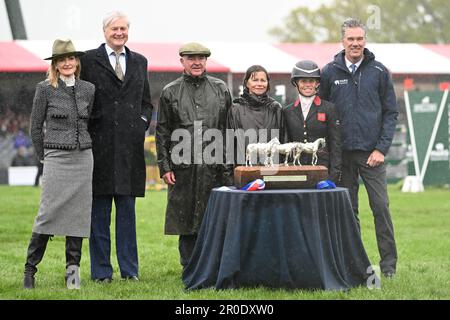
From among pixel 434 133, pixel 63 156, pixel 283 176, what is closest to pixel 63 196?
pixel 63 156

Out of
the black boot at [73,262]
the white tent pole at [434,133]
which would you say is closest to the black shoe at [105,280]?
the black boot at [73,262]

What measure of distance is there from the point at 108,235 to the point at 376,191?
2190mm

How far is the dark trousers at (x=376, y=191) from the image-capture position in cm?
757

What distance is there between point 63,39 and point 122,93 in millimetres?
648

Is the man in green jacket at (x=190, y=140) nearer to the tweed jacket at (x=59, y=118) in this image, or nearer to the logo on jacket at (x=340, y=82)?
the tweed jacket at (x=59, y=118)

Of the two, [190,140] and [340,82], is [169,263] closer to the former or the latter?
[190,140]

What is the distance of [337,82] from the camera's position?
752cm

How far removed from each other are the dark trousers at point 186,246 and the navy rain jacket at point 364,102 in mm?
1421

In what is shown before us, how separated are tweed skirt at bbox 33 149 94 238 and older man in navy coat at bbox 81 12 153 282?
401 mm

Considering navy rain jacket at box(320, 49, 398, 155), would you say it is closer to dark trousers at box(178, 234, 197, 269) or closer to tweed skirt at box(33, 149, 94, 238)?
dark trousers at box(178, 234, 197, 269)

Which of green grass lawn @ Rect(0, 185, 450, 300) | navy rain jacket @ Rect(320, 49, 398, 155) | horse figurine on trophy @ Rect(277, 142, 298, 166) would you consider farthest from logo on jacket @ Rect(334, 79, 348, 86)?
green grass lawn @ Rect(0, 185, 450, 300)

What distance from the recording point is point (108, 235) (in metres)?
7.35
